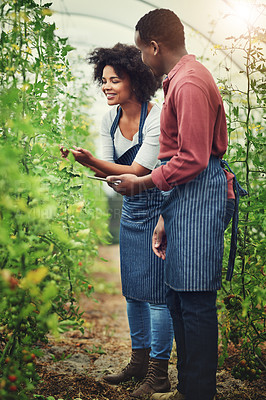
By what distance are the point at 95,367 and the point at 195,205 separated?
1331mm

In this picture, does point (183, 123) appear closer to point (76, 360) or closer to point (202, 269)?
point (202, 269)

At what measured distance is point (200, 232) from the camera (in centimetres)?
143

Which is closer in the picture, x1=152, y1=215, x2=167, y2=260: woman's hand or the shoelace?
x1=152, y1=215, x2=167, y2=260: woman's hand

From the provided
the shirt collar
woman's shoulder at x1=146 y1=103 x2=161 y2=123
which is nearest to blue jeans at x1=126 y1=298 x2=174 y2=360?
woman's shoulder at x1=146 y1=103 x2=161 y2=123

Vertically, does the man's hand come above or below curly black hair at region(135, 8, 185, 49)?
below

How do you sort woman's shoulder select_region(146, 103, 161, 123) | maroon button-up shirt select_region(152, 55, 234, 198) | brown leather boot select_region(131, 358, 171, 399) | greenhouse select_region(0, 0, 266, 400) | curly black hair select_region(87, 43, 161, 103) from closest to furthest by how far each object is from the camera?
greenhouse select_region(0, 0, 266, 400)
maroon button-up shirt select_region(152, 55, 234, 198)
brown leather boot select_region(131, 358, 171, 399)
woman's shoulder select_region(146, 103, 161, 123)
curly black hair select_region(87, 43, 161, 103)

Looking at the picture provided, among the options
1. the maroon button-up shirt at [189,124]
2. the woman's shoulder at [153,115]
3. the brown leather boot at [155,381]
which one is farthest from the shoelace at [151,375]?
the woman's shoulder at [153,115]

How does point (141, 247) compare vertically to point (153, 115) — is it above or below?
below

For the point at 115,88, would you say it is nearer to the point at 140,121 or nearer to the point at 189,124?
the point at 140,121

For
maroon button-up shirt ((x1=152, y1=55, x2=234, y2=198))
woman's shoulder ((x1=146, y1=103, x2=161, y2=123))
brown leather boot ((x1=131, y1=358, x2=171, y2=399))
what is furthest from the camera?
woman's shoulder ((x1=146, y1=103, x2=161, y2=123))

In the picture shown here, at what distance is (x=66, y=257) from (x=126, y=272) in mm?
795

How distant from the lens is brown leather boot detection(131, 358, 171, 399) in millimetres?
1878

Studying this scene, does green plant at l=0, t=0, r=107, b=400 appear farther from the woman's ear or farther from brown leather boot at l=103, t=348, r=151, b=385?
brown leather boot at l=103, t=348, r=151, b=385

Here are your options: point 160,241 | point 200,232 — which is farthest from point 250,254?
point 200,232
